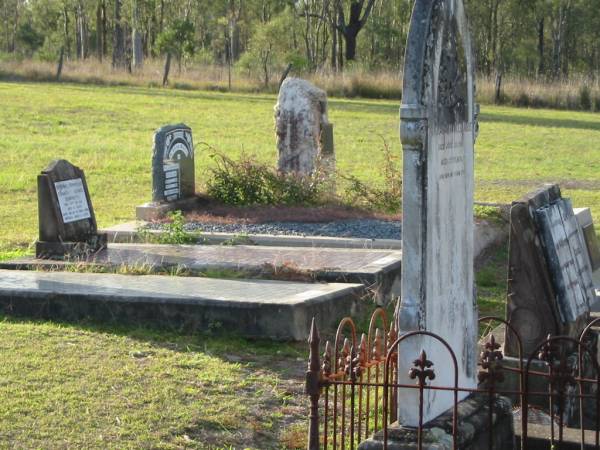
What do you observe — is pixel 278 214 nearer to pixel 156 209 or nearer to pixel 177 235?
pixel 156 209

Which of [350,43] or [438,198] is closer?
[438,198]

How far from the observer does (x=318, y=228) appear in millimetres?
12766

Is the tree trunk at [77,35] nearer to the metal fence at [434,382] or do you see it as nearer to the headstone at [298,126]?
the headstone at [298,126]

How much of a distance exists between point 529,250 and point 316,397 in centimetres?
215

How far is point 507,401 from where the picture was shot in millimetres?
6152

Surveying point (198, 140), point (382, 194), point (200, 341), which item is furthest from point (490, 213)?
point (198, 140)

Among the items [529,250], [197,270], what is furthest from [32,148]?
[529,250]

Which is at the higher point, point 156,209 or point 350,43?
point 350,43

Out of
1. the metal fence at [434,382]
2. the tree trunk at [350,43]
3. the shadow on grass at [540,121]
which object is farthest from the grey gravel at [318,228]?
the tree trunk at [350,43]

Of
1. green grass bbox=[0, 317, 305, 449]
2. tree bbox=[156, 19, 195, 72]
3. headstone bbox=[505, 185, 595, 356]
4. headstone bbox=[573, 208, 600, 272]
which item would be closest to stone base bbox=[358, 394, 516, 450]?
headstone bbox=[505, 185, 595, 356]

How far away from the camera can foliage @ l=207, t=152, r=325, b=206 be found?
1415 centimetres

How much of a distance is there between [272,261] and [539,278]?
3.82 m

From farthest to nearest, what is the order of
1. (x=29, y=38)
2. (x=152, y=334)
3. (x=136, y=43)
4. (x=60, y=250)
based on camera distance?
(x=29, y=38)
(x=136, y=43)
(x=60, y=250)
(x=152, y=334)

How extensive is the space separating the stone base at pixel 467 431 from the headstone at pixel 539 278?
862 mm
